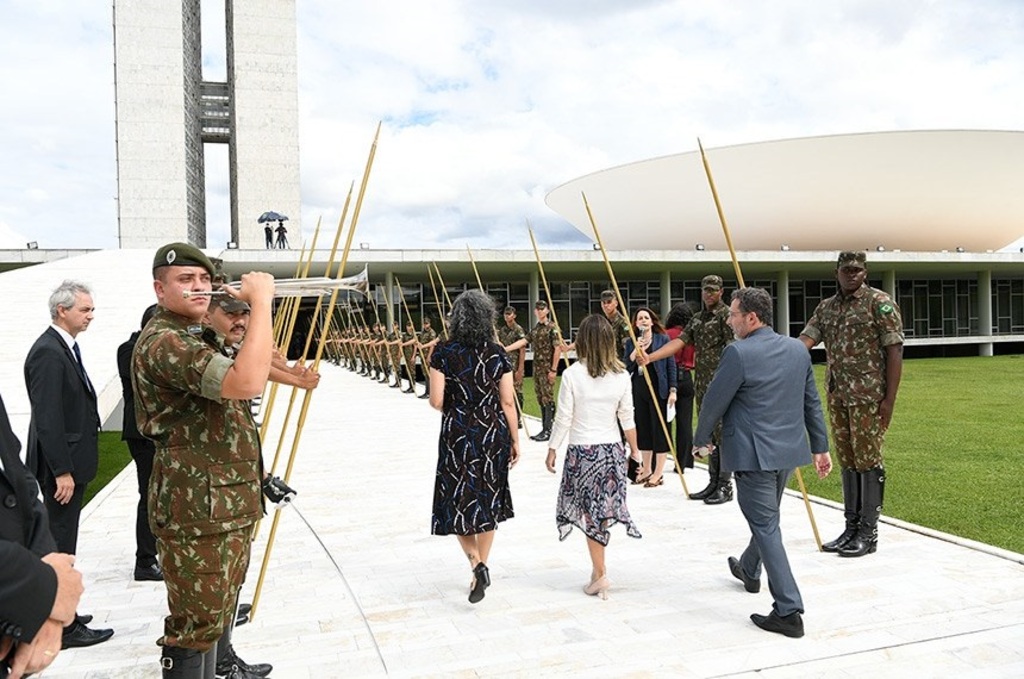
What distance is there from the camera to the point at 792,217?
101ft

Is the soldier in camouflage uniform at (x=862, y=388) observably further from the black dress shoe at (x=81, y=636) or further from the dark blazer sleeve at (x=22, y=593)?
the dark blazer sleeve at (x=22, y=593)

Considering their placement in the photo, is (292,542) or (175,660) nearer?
(175,660)

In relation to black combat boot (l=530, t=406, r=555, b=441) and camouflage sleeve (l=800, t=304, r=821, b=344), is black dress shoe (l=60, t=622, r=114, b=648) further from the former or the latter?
black combat boot (l=530, t=406, r=555, b=441)

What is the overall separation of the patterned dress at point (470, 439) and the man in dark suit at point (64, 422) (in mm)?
1829

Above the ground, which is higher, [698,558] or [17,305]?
[17,305]

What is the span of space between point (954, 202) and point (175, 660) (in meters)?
34.5

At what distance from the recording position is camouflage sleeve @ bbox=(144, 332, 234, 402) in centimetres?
232

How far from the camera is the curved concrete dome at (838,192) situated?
29.0 m

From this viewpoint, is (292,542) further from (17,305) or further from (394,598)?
(17,305)

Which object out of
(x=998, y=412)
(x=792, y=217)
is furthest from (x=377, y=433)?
(x=792, y=217)

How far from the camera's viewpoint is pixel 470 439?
14.1 ft

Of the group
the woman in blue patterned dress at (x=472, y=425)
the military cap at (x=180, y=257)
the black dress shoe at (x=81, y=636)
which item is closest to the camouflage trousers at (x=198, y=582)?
the military cap at (x=180, y=257)

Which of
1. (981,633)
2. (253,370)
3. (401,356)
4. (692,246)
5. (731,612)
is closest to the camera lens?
(253,370)

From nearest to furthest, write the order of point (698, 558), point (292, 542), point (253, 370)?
1. point (253, 370)
2. point (698, 558)
3. point (292, 542)
